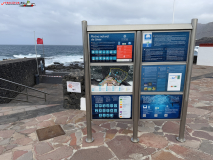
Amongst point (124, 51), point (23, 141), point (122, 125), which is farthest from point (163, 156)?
point (23, 141)

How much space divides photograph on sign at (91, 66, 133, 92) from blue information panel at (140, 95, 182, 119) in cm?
46

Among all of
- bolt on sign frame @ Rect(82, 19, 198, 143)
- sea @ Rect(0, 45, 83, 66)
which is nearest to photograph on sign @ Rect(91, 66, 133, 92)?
bolt on sign frame @ Rect(82, 19, 198, 143)

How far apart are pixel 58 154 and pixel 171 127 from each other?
111 inches

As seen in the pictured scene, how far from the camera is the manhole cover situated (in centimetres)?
357

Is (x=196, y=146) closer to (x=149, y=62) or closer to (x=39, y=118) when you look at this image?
(x=149, y=62)

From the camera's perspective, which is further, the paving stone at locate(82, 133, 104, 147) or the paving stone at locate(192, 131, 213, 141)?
the paving stone at locate(192, 131, 213, 141)

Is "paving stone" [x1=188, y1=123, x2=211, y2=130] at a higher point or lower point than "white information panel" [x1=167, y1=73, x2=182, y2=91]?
lower

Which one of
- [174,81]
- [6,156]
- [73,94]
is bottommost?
[6,156]

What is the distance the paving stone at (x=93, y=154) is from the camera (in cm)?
284

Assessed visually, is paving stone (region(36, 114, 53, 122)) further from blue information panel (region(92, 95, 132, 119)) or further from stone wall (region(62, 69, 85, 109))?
blue information panel (region(92, 95, 132, 119))

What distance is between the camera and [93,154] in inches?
115

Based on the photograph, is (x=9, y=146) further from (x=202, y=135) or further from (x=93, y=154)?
(x=202, y=135)

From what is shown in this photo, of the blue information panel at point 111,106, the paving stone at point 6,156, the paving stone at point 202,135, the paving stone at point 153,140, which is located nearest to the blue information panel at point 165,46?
the blue information panel at point 111,106

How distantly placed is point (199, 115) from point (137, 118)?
8.50ft
